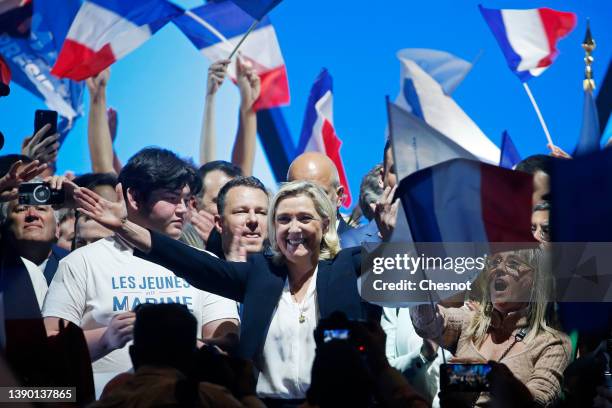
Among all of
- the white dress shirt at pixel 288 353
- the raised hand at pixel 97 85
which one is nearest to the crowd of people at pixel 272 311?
the white dress shirt at pixel 288 353

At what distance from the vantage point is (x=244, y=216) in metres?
5.63

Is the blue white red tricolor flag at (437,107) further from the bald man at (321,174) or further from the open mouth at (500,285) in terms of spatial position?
the open mouth at (500,285)

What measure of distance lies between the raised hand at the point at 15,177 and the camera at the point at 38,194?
0.03m

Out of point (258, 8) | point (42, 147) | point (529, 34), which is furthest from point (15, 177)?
point (529, 34)

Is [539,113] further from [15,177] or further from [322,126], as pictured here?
[15,177]

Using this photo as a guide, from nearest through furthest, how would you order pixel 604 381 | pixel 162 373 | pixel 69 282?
pixel 162 373
pixel 604 381
pixel 69 282

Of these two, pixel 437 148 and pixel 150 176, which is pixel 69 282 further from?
pixel 437 148

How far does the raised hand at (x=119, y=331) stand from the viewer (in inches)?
190

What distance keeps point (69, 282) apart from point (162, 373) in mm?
1091

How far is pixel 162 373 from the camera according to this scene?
406cm

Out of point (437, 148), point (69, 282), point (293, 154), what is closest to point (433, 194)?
point (437, 148)

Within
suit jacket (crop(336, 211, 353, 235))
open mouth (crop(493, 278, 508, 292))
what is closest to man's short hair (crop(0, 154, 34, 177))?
suit jacket (crop(336, 211, 353, 235))

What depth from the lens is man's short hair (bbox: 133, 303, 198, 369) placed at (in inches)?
161

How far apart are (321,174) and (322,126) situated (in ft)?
4.93
